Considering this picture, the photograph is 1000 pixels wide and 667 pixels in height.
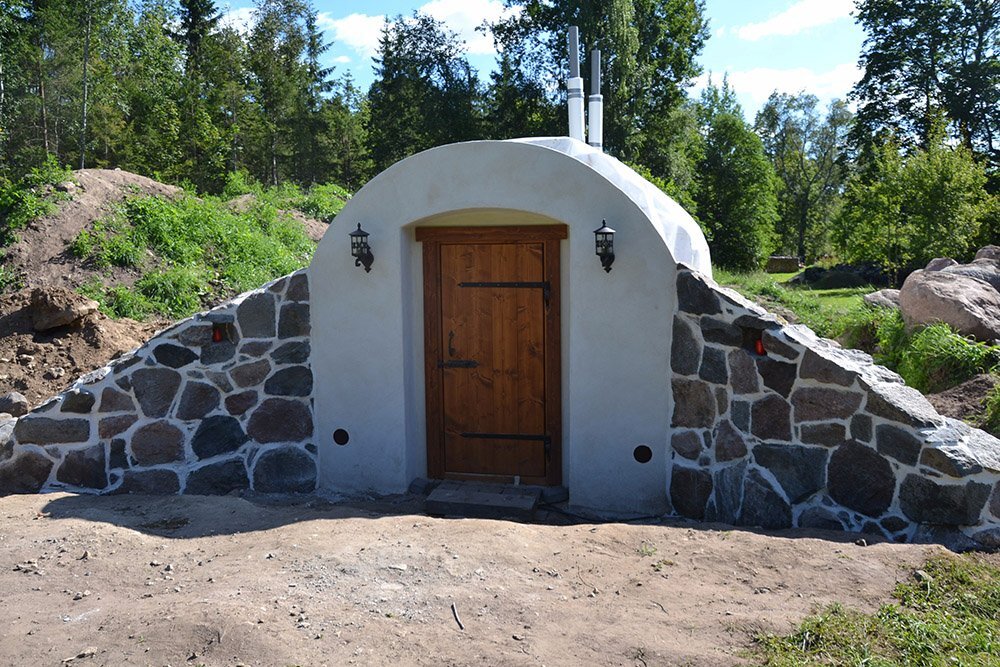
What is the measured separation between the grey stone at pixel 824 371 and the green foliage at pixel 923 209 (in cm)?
1252

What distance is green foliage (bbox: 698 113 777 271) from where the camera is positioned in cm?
3000

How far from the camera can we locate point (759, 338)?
5785 millimetres

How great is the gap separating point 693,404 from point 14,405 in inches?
265

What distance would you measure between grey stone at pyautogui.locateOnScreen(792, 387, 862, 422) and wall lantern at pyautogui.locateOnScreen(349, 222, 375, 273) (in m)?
3.53

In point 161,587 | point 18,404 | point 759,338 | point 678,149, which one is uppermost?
point 678,149

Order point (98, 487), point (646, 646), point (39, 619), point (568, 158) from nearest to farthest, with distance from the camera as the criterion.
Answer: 1. point (646, 646)
2. point (39, 619)
3. point (568, 158)
4. point (98, 487)

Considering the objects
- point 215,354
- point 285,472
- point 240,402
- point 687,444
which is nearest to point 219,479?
point 285,472

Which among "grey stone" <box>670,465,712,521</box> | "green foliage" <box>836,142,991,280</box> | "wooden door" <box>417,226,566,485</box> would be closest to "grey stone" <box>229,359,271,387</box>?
"wooden door" <box>417,226,566,485</box>

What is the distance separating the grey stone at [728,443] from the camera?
587 cm

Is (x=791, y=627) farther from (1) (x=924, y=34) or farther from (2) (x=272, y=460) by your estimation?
Answer: (1) (x=924, y=34)

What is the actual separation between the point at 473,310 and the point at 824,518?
3.19 m

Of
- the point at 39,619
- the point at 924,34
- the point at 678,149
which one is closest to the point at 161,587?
the point at 39,619

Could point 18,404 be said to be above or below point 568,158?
below

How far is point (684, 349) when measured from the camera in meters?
6.07
